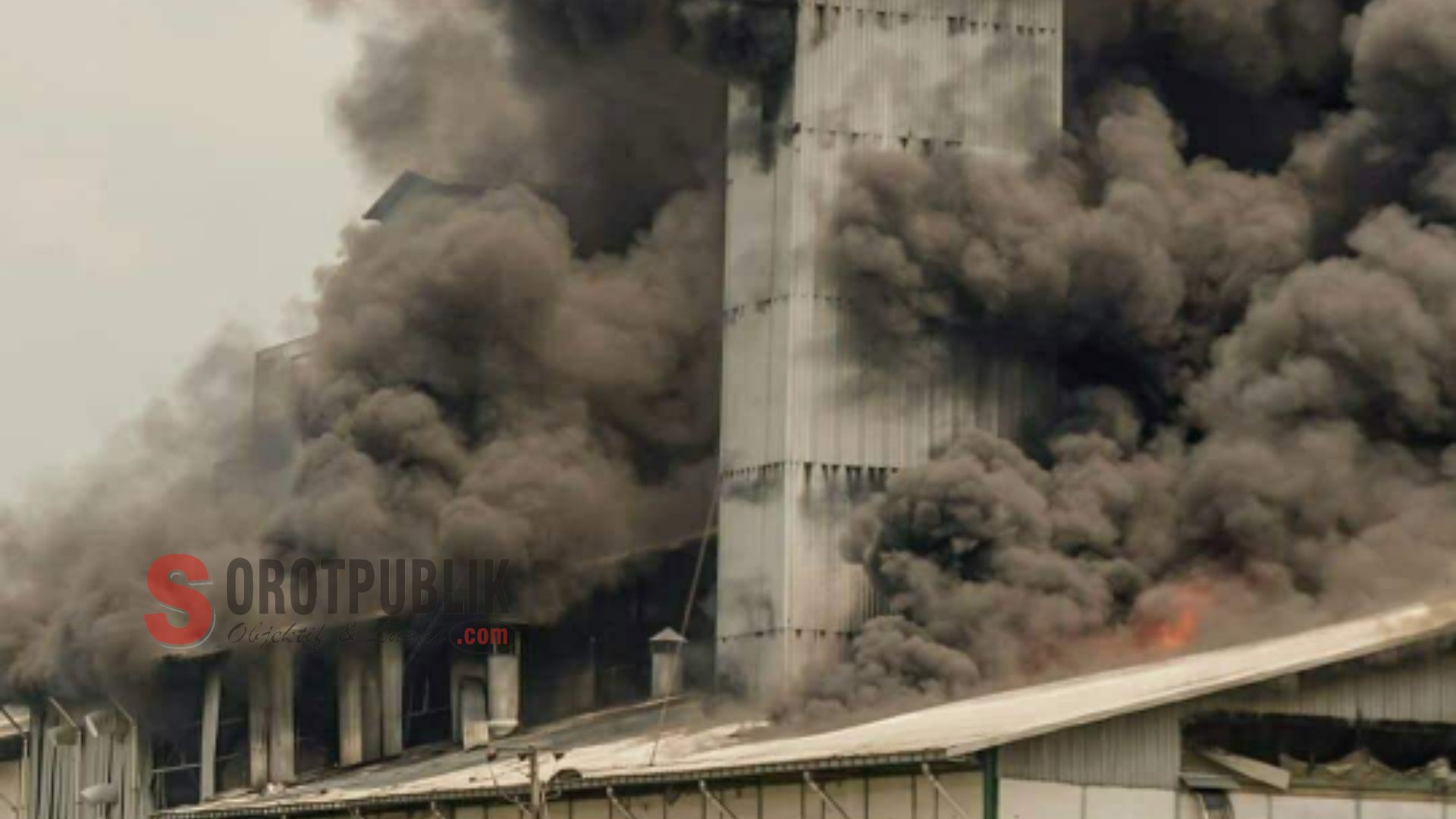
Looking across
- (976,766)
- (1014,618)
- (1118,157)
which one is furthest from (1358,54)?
(976,766)

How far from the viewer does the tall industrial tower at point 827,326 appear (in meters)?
72.4

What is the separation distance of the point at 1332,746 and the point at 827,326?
25.1m

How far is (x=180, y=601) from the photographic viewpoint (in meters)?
84.9

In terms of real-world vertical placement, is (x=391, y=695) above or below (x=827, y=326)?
below

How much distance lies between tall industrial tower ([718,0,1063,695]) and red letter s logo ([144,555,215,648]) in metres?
15.6

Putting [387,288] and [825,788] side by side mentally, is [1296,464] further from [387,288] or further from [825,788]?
[387,288]

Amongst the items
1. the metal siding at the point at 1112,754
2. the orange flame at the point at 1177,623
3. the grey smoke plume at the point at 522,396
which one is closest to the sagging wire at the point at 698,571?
the grey smoke plume at the point at 522,396

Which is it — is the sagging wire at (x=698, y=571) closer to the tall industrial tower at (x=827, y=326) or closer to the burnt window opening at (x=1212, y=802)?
the tall industrial tower at (x=827, y=326)

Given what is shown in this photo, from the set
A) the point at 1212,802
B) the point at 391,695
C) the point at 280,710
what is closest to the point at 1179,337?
the point at 391,695

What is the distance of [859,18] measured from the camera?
240ft

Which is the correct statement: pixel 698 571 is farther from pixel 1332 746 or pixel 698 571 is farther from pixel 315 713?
pixel 1332 746

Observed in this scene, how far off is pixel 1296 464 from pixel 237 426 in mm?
38224

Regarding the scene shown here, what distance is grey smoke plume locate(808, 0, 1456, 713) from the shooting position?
219 feet

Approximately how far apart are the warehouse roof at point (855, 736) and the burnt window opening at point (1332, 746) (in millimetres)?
699
